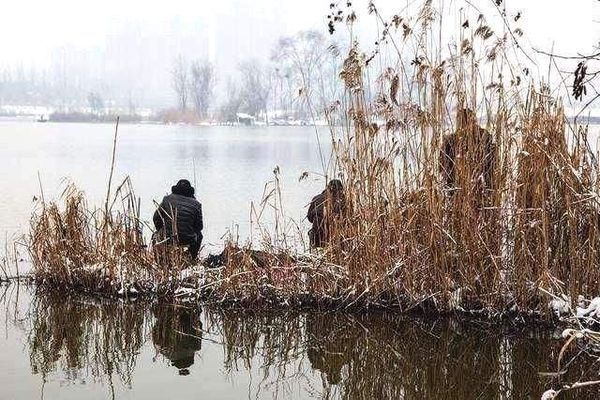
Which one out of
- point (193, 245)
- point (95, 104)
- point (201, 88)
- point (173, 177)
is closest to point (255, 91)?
point (201, 88)

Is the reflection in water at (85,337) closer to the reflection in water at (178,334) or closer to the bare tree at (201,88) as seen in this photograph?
the reflection in water at (178,334)

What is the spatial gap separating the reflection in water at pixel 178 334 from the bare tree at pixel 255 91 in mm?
72735

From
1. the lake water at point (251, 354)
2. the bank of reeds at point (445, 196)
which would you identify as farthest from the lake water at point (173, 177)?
the lake water at point (251, 354)

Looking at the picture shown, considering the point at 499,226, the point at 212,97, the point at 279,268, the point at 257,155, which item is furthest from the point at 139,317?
the point at 212,97

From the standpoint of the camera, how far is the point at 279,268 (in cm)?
581

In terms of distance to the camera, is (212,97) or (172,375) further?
(212,97)

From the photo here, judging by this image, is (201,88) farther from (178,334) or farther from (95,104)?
(178,334)

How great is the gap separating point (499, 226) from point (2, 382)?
11.2 feet

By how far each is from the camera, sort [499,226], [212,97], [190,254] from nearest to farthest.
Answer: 1. [499,226]
2. [190,254]
3. [212,97]

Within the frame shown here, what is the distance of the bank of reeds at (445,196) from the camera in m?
4.90

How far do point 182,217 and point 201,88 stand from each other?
277 feet

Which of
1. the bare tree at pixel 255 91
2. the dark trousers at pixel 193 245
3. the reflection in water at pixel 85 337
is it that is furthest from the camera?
the bare tree at pixel 255 91

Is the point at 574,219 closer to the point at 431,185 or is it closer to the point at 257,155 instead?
the point at 431,185

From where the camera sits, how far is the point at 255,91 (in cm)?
8106
